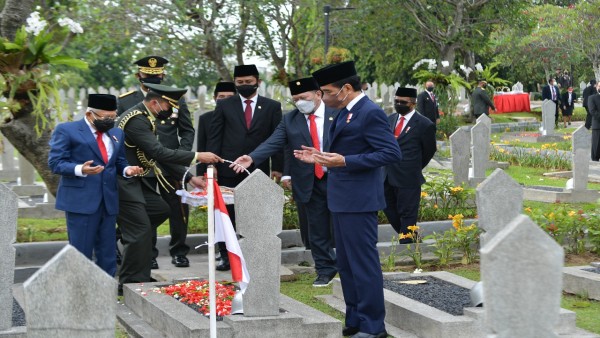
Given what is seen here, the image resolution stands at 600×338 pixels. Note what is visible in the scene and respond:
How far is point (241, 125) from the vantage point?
1243 cm

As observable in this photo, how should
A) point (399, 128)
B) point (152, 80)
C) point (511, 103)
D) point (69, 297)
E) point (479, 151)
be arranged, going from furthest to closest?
point (511, 103), point (479, 151), point (399, 128), point (152, 80), point (69, 297)

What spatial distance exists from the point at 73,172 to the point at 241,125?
257 cm

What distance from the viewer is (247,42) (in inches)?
784

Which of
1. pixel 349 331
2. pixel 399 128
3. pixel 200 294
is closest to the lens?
pixel 349 331

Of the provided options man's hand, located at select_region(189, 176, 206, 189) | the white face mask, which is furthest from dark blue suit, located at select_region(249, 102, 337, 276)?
man's hand, located at select_region(189, 176, 206, 189)

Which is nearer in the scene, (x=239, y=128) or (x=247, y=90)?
(x=247, y=90)

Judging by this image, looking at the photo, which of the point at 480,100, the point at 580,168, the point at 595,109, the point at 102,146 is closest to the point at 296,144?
the point at 102,146

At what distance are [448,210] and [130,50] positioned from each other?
592 cm

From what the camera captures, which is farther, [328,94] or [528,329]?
[328,94]

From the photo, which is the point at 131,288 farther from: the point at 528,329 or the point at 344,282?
the point at 528,329

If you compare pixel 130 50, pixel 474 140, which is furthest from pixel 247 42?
pixel 474 140

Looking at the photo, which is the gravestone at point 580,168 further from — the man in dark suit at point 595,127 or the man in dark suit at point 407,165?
the man in dark suit at point 595,127

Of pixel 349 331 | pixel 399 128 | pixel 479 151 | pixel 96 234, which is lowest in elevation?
pixel 349 331

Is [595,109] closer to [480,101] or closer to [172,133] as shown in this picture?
[480,101]
